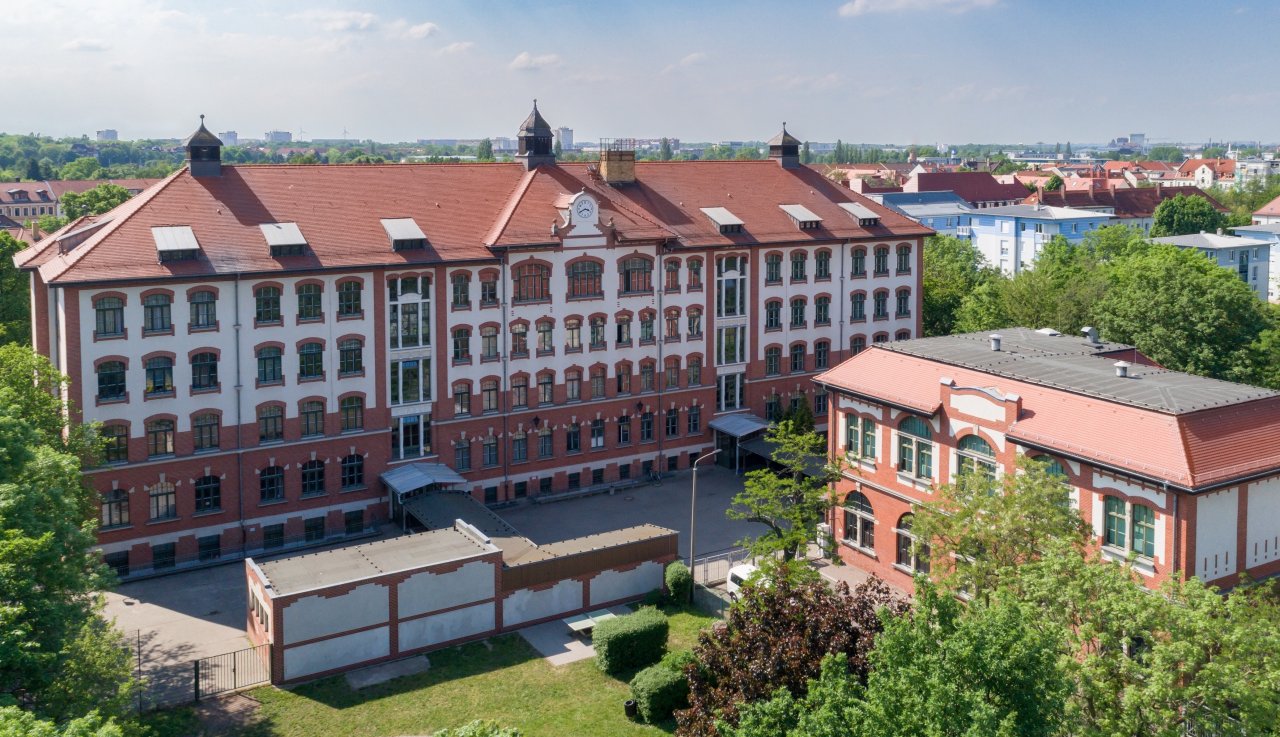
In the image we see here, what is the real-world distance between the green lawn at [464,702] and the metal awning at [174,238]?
65.3 feet

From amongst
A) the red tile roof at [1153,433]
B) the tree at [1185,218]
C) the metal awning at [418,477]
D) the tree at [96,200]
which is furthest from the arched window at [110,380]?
the tree at [1185,218]

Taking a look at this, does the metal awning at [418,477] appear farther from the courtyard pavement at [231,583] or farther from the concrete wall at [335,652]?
the concrete wall at [335,652]

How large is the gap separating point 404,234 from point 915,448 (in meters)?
25.6

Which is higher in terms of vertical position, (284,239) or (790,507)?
(284,239)

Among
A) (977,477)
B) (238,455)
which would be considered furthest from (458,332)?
(977,477)

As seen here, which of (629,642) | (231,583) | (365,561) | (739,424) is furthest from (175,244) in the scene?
(739,424)

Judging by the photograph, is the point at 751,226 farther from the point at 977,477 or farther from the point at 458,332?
the point at 977,477

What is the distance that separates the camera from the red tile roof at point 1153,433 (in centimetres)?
3441

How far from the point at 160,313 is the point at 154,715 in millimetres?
18571

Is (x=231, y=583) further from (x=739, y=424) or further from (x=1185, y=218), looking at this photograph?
(x=1185, y=218)

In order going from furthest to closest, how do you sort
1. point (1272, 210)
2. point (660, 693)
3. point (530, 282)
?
point (1272, 210), point (530, 282), point (660, 693)

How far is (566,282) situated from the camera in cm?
5691

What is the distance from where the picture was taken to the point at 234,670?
37.7 m

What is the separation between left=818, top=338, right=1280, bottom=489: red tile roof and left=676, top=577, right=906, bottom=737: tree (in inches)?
439
